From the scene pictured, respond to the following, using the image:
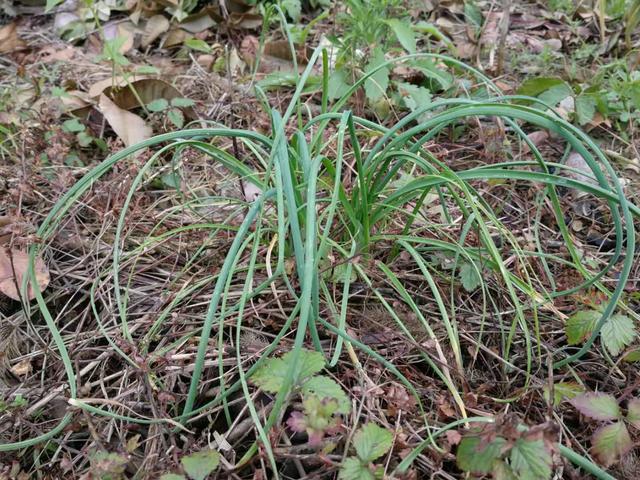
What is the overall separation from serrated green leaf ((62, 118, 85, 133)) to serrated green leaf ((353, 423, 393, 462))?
4.56 feet

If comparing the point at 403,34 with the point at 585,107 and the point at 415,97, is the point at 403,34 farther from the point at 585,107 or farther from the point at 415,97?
the point at 585,107

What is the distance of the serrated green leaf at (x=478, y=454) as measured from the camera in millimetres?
877

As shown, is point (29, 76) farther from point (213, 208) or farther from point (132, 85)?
point (213, 208)

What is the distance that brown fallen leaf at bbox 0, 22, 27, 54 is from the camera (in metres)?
2.36

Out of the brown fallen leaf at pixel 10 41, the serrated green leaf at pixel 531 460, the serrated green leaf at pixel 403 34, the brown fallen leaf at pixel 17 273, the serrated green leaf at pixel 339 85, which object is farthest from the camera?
the brown fallen leaf at pixel 10 41

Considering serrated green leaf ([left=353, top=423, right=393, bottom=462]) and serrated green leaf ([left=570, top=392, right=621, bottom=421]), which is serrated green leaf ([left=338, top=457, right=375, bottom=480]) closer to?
serrated green leaf ([left=353, top=423, right=393, bottom=462])

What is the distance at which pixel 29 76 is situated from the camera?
2197mm

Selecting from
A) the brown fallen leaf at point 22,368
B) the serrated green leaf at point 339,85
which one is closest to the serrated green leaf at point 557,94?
the serrated green leaf at point 339,85

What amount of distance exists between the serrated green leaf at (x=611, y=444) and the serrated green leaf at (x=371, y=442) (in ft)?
1.19

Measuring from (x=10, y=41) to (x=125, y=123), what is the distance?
0.95 meters

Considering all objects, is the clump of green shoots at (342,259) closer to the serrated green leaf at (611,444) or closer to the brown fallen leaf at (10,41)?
the serrated green leaf at (611,444)

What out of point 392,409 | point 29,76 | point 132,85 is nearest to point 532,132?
point 392,409

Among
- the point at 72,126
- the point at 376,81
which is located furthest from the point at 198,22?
the point at 376,81

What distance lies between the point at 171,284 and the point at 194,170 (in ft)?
1.85
